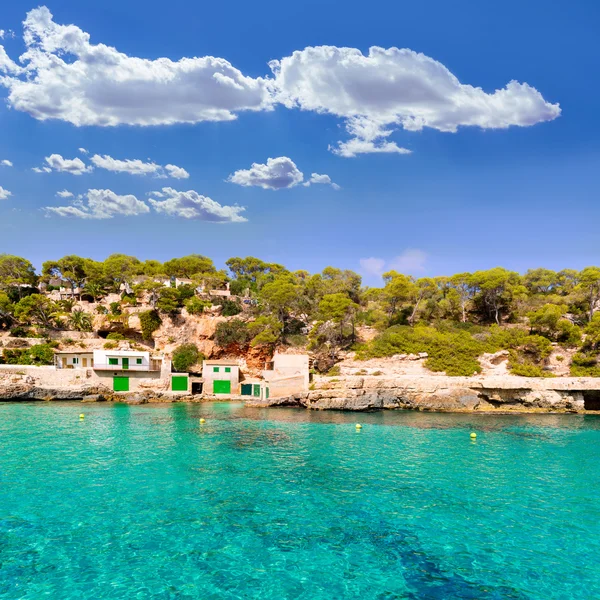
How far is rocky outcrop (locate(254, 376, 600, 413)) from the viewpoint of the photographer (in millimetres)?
38781

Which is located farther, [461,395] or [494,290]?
[494,290]

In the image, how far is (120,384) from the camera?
152ft

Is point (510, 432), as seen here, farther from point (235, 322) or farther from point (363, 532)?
point (235, 322)

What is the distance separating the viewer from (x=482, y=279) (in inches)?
2267

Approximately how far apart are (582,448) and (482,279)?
36719 mm

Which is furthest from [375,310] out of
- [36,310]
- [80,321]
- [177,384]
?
[36,310]

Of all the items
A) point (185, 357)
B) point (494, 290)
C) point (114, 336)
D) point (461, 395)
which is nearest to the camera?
point (461, 395)

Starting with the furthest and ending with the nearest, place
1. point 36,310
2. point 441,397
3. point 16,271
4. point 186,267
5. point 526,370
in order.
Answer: point 186,267 → point 16,271 → point 36,310 → point 526,370 → point 441,397

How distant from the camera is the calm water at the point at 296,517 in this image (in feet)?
32.3

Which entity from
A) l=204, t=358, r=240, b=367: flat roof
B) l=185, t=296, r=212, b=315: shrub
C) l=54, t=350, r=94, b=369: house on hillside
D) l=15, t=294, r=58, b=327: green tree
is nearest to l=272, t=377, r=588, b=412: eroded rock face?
l=204, t=358, r=240, b=367: flat roof

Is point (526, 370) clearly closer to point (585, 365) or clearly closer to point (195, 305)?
point (585, 365)

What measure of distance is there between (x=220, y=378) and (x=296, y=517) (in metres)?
35.4

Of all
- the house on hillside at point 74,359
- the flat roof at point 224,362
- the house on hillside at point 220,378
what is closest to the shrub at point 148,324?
the house on hillside at point 74,359

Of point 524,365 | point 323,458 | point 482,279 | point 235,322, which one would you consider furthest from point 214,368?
point 482,279
